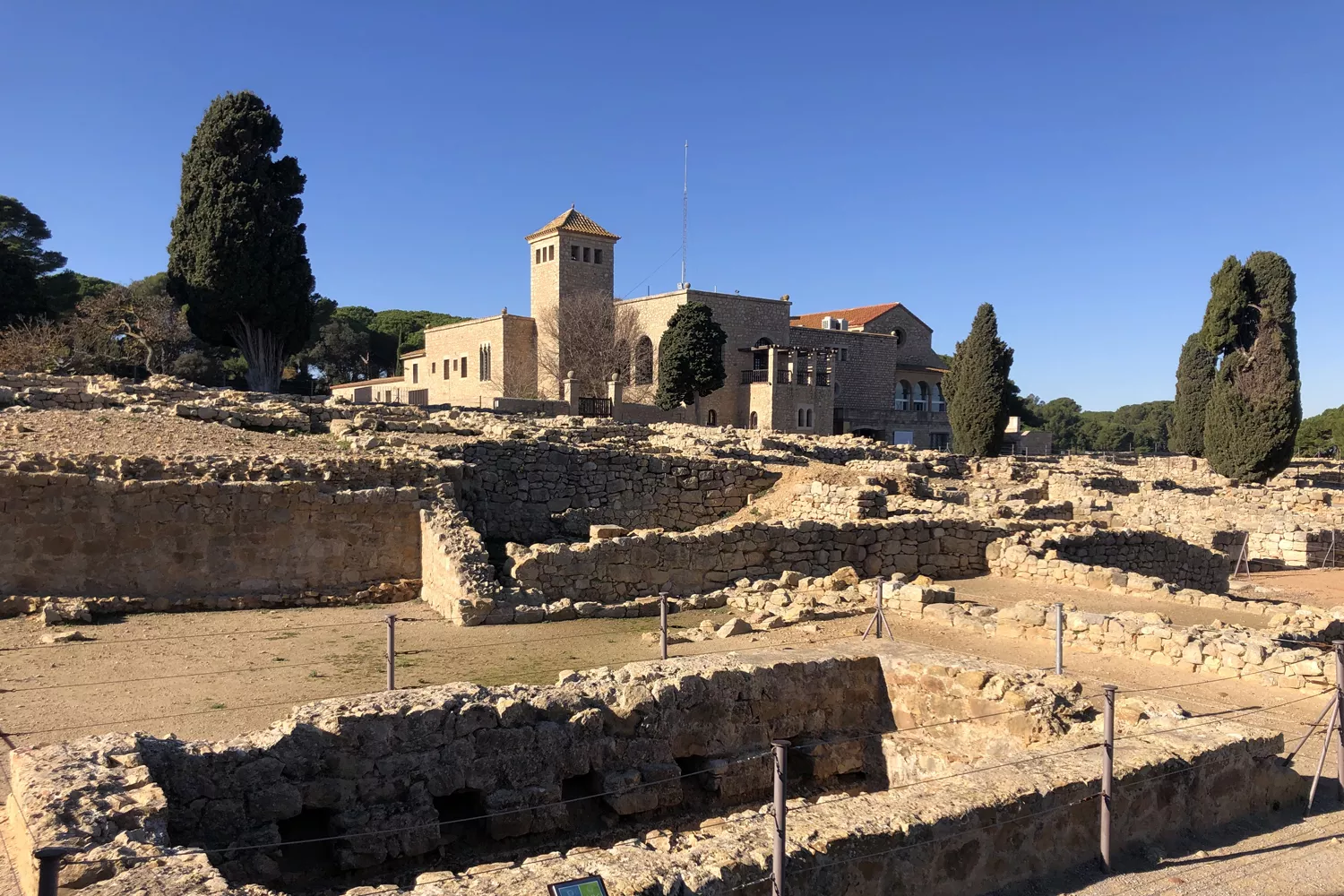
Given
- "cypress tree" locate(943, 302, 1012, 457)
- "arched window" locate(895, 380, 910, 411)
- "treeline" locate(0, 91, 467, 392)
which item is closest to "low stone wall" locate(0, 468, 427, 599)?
"treeline" locate(0, 91, 467, 392)

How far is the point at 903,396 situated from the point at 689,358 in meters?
21.9

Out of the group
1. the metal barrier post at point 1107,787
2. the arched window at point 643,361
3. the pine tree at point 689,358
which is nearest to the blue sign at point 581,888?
the metal barrier post at point 1107,787

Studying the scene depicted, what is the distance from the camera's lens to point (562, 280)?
53094 mm

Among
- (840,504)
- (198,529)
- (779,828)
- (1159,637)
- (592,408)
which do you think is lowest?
(1159,637)

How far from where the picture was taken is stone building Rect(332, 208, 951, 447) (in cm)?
5109

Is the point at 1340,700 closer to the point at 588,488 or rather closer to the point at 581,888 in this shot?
the point at 581,888

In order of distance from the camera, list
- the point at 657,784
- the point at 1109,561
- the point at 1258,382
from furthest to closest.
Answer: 1. the point at 1258,382
2. the point at 1109,561
3. the point at 657,784

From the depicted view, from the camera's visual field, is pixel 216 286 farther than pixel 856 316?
No

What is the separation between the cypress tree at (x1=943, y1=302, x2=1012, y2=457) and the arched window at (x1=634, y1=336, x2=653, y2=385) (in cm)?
1677

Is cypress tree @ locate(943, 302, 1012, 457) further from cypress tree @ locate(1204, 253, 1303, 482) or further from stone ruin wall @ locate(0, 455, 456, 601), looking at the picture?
stone ruin wall @ locate(0, 455, 456, 601)

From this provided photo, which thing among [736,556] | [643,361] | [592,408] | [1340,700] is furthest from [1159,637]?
[643,361]

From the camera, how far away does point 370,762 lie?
21.3ft

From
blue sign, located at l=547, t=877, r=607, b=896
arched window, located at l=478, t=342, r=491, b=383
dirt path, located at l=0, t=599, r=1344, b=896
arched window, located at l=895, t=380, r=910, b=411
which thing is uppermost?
arched window, located at l=478, t=342, r=491, b=383

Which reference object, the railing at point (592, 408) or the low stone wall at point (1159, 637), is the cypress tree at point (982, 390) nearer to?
the railing at point (592, 408)
